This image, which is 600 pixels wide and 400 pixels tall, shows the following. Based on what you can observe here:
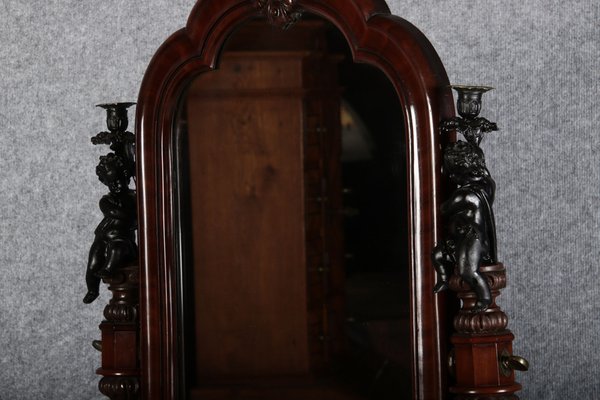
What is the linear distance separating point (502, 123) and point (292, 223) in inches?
24.2

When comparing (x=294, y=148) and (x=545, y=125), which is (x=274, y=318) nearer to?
(x=294, y=148)

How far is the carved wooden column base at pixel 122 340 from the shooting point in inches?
58.1

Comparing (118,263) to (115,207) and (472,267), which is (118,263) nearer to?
(115,207)

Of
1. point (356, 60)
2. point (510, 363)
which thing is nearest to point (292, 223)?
point (356, 60)

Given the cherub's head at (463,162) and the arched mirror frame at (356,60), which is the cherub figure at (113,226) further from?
the cherub's head at (463,162)

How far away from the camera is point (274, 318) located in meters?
1.38

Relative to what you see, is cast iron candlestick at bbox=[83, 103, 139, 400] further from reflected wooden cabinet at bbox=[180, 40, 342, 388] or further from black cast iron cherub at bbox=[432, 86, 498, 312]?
black cast iron cherub at bbox=[432, 86, 498, 312]

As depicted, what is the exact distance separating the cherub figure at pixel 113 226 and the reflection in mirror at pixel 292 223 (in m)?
0.09

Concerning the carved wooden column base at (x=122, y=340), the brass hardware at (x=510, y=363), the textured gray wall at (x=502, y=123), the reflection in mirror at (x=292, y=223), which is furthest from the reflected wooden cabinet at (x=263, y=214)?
the textured gray wall at (x=502, y=123)

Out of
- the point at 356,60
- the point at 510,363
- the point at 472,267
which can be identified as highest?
the point at 356,60

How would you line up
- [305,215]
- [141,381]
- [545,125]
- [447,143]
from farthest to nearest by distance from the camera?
[545,125] < [141,381] < [305,215] < [447,143]

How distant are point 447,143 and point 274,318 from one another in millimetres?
346

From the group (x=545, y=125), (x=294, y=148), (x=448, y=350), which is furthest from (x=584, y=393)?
(x=294, y=148)

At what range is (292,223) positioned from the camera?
1.37m
